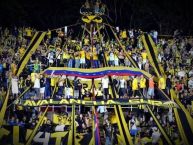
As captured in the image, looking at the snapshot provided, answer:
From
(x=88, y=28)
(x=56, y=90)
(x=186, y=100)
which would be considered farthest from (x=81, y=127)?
(x=88, y=28)

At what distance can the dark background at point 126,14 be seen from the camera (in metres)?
22.7

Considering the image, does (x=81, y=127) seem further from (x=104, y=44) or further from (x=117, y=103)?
(x=104, y=44)

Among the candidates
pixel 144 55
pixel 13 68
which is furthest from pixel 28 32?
pixel 144 55

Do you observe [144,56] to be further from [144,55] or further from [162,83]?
[162,83]

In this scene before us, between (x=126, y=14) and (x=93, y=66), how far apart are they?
5.27 meters

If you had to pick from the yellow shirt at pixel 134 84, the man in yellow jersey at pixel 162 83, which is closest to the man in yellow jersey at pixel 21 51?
the yellow shirt at pixel 134 84

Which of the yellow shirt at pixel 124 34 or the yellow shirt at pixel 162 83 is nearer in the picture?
the yellow shirt at pixel 162 83

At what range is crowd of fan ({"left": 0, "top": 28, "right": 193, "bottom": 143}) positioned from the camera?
17.0 meters

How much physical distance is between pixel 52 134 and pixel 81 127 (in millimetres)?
1160

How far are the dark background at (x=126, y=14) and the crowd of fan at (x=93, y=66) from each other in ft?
3.56

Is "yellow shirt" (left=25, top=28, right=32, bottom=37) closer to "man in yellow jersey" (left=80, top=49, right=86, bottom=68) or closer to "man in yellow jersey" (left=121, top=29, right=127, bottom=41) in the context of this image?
"man in yellow jersey" (left=80, top=49, right=86, bottom=68)

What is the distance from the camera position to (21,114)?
17.0 metres

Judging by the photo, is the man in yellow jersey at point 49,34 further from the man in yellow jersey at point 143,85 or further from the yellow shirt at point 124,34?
the man in yellow jersey at point 143,85

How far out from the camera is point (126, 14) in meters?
23.7
